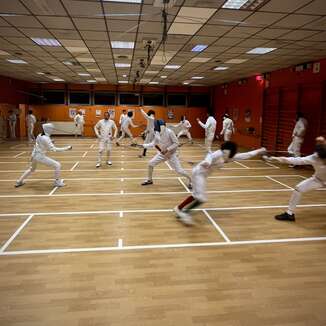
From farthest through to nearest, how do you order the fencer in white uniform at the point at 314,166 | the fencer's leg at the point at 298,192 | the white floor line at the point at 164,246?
1. the fencer's leg at the point at 298,192
2. the fencer in white uniform at the point at 314,166
3. the white floor line at the point at 164,246

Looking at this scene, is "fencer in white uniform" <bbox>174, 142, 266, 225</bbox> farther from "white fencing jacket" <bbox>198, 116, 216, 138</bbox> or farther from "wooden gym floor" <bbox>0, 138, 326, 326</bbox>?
"white fencing jacket" <bbox>198, 116, 216, 138</bbox>

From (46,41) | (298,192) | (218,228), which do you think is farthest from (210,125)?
(218,228)

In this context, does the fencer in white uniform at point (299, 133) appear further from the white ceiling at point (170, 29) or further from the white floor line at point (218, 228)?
the white floor line at point (218, 228)

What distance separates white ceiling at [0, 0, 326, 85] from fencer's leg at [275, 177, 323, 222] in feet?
8.44

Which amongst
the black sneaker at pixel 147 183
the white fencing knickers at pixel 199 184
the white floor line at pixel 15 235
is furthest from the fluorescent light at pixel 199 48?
the white floor line at pixel 15 235

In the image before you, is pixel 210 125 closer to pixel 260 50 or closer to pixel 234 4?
pixel 260 50

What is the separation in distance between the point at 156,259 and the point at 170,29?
175 inches

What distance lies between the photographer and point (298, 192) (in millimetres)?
4461

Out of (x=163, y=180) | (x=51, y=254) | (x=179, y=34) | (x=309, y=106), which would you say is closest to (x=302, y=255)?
(x=51, y=254)

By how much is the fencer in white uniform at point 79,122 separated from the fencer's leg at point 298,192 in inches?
527

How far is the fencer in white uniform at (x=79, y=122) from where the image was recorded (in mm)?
16016

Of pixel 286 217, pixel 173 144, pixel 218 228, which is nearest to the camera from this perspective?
pixel 218 228

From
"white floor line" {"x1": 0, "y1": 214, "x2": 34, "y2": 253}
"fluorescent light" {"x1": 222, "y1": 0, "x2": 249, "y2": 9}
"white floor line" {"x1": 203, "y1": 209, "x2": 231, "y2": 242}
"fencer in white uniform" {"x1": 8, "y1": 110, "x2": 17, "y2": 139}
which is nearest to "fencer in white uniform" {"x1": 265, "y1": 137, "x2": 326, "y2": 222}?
"white floor line" {"x1": 203, "y1": 209, "x2": 231, "y2": 242}

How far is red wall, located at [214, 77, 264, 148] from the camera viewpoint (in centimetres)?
1269
